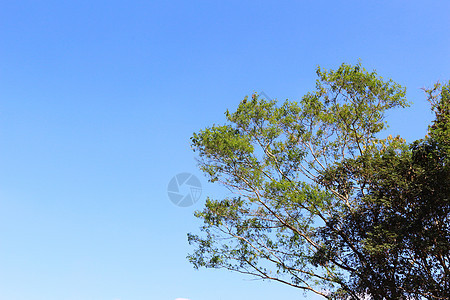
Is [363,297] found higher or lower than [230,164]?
lower

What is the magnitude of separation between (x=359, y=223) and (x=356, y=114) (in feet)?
10.7

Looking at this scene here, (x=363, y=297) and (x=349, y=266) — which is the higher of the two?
(x=349, y=266)

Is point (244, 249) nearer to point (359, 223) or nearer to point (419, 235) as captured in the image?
point (359, 223)

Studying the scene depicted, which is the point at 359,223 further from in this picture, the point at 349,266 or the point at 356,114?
the point at 356,114

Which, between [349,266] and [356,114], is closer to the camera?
[349,266]

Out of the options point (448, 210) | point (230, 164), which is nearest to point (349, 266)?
point (448, 210)

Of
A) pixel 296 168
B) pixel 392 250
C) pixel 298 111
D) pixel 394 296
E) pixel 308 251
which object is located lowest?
pixel 394 296

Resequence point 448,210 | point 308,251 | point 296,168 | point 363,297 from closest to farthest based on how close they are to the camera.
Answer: point 448,210 → point 363,297 → point 308,251 → point 296,168

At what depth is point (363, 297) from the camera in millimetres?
10727

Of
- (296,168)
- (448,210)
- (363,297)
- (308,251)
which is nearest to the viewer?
(448,210)

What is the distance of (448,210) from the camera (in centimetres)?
989

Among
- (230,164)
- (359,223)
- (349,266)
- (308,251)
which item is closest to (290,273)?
(308,251)

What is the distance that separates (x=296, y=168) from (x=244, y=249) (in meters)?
2.97

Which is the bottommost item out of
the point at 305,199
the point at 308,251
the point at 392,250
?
the point at 392,250
